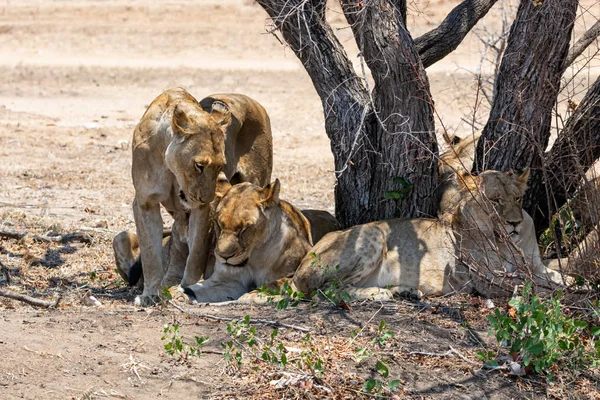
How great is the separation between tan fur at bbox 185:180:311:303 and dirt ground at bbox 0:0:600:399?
0.56 m

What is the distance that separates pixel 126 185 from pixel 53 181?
84 centimetres

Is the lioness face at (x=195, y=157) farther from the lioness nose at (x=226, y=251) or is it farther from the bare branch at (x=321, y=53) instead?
the bare branch at (x=321, y=53)

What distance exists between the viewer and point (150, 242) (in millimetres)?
7496

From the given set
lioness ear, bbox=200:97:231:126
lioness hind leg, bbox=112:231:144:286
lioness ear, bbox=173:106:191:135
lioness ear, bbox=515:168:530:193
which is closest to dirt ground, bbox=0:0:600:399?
lioness hind leg, bbox=112:231:144:286

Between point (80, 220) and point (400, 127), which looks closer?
point (400, 127)

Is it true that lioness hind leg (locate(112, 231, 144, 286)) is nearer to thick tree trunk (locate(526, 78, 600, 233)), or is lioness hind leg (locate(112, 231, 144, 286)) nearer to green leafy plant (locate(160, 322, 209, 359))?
green leafy plant (locate(160, 322, 209, 359))

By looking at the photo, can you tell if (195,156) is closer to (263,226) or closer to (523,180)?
(263,226)

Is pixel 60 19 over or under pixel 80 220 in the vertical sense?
over

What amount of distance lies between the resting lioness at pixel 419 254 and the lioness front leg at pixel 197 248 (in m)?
Result: 0.65

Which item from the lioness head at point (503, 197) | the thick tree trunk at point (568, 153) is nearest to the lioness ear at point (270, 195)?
the lioness head at point (503, 197)

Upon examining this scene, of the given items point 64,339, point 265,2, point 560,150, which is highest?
point 265,2

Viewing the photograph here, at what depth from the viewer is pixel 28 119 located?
51.5 ft

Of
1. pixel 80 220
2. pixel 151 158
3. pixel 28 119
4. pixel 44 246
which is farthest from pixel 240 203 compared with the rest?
pixel 28 119

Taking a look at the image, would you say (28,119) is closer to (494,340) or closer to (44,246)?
(44,246)
